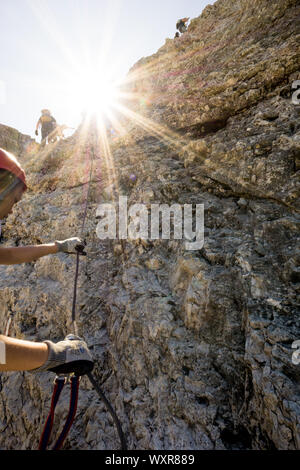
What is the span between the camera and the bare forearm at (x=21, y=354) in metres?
1.90

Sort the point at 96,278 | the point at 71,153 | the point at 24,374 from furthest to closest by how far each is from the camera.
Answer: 1. the point at 71,153
2. the point at 96,278
3. the point at 24,374

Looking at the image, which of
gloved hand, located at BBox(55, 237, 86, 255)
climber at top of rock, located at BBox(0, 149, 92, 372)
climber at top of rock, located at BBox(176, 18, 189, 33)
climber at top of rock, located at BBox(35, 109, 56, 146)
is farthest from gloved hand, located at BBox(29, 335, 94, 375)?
climber at top of rock, located at BBox(176, 18, 189, 33)

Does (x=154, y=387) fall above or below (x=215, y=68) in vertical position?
below

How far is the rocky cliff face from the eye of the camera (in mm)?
2316

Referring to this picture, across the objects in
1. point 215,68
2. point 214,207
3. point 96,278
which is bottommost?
point 96,278

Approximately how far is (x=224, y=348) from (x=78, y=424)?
202 cm

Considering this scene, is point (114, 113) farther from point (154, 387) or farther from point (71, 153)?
point (154, 387)

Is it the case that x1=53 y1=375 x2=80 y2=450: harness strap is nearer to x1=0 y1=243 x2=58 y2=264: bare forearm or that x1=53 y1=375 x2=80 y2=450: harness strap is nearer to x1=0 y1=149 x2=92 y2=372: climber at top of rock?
x1=0 y1=149 x2=92 y2=372: climber at top of rock

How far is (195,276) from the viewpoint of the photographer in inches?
122

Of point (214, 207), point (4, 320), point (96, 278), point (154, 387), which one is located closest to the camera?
point (154, 387)

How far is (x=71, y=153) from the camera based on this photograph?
709cm

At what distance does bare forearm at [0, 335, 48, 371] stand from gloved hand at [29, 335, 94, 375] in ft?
0.22

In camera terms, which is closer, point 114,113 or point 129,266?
point 129,266

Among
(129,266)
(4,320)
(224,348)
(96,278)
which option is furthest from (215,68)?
(4,320)
